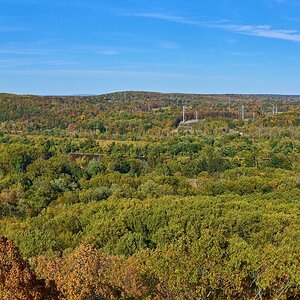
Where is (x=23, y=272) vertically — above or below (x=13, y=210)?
above

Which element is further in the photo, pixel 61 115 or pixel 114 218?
pixel 61 115

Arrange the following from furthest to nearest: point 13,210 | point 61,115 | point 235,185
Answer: point 61,115, point 235,185, point 13,210

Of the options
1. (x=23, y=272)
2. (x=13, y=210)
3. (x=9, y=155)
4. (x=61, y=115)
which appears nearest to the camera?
(x=23, y=272)

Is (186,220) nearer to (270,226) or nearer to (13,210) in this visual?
(270,226)

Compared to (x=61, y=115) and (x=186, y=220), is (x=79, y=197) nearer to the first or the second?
(x=186, y=220)

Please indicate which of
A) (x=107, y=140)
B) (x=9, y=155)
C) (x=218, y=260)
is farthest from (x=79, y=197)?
(x=107, y=140)

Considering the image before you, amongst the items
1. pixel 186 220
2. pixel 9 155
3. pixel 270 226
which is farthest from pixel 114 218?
pixel 9 155
